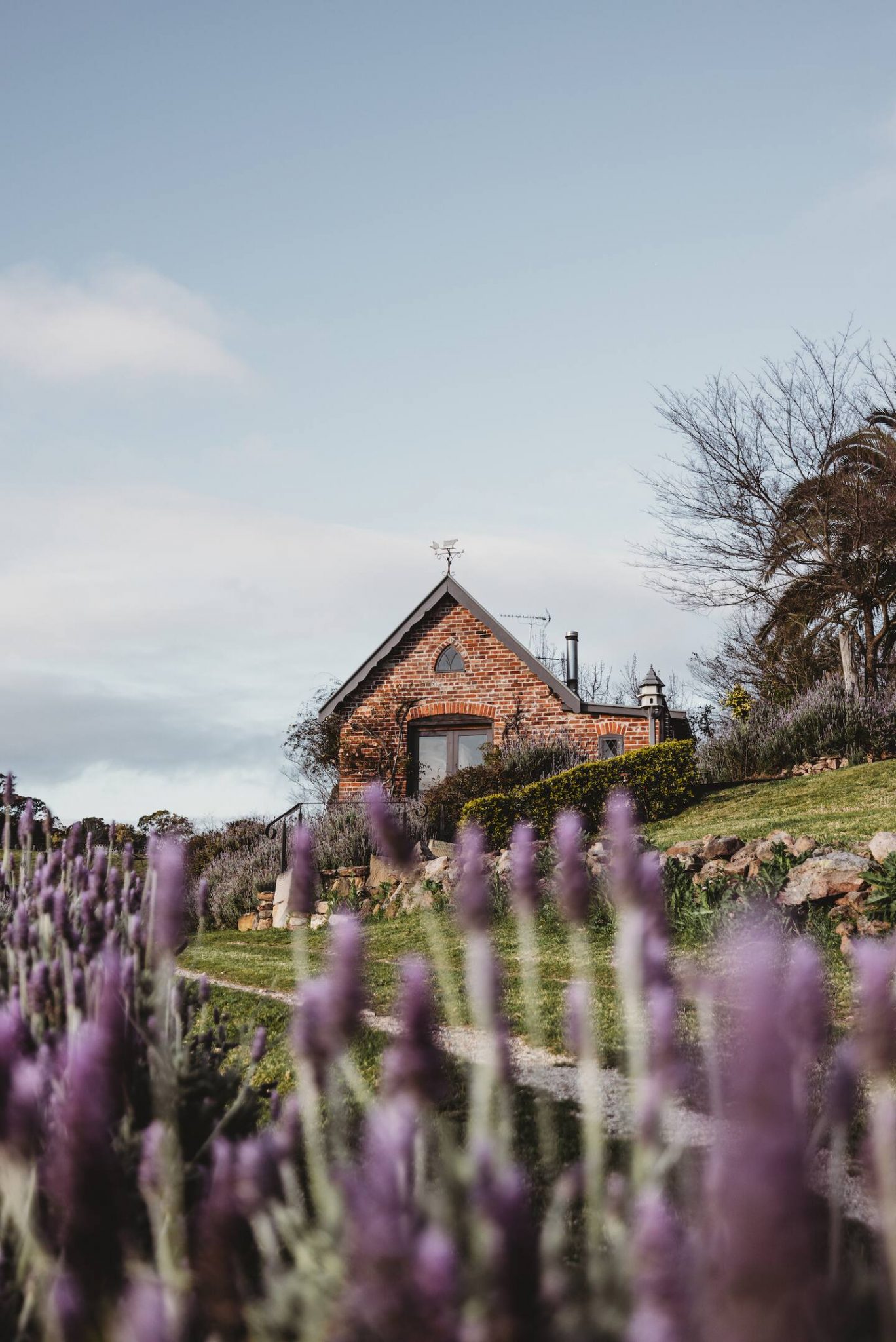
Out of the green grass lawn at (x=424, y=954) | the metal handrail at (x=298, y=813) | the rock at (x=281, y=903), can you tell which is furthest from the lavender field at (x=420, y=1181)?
the metal handrail at (x=298, y=813)

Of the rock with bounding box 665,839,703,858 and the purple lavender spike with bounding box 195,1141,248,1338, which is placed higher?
the purple lavender spike with bounding box 195,1141,248,1338

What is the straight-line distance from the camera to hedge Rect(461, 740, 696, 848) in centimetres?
1511

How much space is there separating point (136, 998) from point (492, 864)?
830 centimetres

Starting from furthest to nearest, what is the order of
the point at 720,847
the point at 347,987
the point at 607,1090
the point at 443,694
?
1. the point at 443,694
2. the point at 720,847
3. the point at 607,1090
4. the point at 347,987

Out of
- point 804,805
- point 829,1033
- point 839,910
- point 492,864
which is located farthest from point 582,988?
point 804,805

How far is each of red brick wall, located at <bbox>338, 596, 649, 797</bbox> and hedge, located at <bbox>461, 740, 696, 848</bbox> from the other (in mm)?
3546

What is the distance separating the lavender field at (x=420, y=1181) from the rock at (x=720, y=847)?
6079 mm

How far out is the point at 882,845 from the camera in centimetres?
820

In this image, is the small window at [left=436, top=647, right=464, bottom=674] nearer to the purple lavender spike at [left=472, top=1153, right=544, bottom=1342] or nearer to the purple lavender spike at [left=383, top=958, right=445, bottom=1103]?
the purple lavender spike at [left=383, top=958, right=445, bottom=1103]

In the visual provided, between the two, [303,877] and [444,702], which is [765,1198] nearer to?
[303,877]

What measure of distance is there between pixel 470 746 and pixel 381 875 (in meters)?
7.47

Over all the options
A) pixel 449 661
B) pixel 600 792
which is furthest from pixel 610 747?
pixel 600 792

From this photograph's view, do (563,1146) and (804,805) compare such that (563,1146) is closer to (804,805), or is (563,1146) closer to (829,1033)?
(829,1033)

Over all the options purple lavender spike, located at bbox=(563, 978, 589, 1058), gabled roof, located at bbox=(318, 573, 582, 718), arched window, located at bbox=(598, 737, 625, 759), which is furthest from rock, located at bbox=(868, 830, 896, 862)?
gabled roof, located at bbox=(318, 573, 582, 718)
